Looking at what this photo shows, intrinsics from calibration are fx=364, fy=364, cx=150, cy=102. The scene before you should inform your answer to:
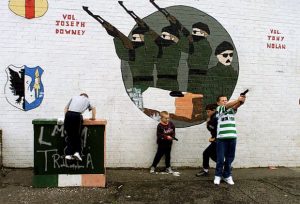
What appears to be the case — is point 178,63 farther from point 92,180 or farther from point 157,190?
point 92,180

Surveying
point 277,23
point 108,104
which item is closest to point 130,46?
point 108,104

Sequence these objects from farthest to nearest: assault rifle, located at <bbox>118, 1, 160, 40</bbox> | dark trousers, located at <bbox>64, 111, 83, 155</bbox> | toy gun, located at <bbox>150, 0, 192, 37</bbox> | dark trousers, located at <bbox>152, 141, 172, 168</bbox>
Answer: toy gun, located at <bbox>150, 0, 192, 37</bbox>
assault rifle, located at <bbox>118, 1, 160, 40</bbox>
dark trousers, located at <bbox>152, 141, 172, 168</bbox>
dark trousers, located at <bbox>64, 111, 83, 155</bbox>

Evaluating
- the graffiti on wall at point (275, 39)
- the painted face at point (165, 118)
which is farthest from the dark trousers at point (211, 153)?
the graffiti on wall at point (275, 39)

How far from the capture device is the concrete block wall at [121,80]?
7254 mm

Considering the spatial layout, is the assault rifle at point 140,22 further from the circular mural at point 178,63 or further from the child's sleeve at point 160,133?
the child's sleeve at point 160,133

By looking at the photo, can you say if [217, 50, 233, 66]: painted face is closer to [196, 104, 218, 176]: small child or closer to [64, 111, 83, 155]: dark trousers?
[196, 104, 218, 176]: small child

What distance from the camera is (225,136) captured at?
21.1 feet

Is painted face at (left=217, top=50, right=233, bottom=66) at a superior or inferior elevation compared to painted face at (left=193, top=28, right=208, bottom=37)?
inferior

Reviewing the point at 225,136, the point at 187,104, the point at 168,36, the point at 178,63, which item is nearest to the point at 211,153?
the point at 225,136

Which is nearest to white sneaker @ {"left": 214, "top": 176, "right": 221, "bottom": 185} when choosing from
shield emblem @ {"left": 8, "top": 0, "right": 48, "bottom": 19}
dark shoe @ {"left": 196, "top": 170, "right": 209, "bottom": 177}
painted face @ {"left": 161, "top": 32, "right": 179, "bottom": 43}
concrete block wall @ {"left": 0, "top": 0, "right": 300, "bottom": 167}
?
dark shoe @ {"left": 196, "top": 170, "right": 209, "bottom": 177}

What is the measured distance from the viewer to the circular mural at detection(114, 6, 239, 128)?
7.63 meters

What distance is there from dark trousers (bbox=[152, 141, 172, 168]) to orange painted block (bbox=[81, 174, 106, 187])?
1.52m

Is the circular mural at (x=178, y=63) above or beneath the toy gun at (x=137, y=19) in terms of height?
beneath

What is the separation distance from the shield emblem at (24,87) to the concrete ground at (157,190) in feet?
4.42
